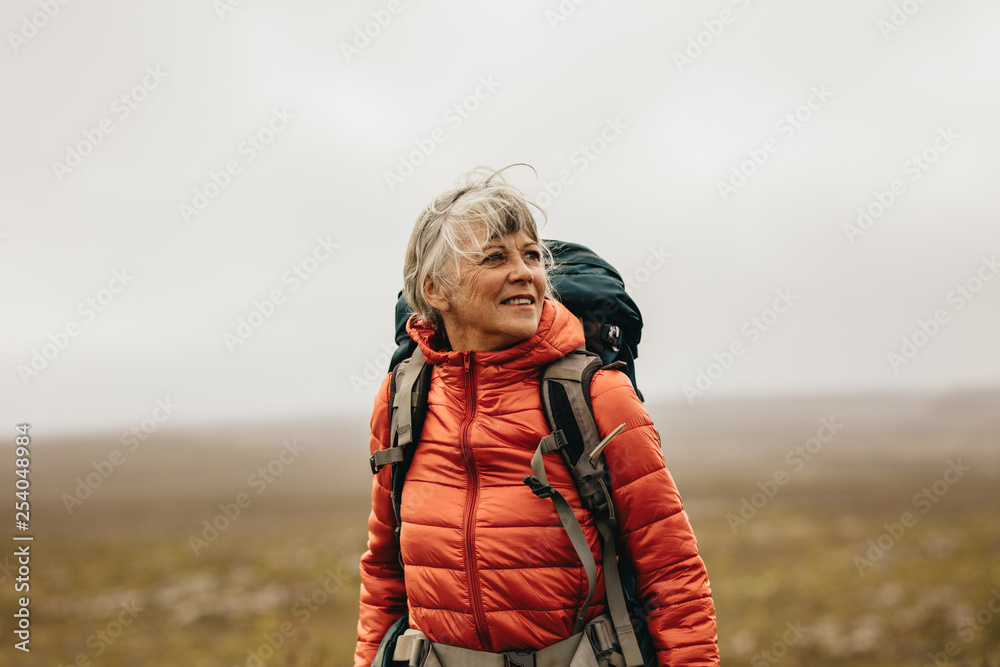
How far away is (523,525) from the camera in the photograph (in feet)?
6.52

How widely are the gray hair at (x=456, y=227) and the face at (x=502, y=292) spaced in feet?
0.12

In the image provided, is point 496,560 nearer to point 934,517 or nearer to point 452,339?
point 452,339

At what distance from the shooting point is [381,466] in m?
2.32

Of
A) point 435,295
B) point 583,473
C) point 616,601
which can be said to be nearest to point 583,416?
point 583,473

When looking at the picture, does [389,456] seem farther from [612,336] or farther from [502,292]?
[612,336]

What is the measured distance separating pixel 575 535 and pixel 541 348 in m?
0.58

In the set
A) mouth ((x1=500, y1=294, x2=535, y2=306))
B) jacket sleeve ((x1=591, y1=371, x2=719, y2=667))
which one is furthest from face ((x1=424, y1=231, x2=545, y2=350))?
jacket sleeve ((x1=591, y1=371, x2=719, y2=667))

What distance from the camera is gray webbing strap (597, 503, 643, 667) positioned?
1.93 metres

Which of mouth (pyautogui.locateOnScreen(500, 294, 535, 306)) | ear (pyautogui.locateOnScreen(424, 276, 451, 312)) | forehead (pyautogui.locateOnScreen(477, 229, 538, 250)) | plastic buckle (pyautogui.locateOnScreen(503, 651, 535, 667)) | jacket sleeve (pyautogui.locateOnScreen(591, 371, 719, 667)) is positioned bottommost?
plastic buckle (pyautogui.locateOnScreen(503, 651, 535, 667))

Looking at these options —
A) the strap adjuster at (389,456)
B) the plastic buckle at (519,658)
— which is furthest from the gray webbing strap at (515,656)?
the strap adjuster at (389,456)

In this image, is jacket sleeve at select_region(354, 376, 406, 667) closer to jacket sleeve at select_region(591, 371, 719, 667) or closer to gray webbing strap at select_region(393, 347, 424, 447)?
gray webbing strap at select_region(393, 347, 424, 447)

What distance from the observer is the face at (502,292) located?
→ 212 cm

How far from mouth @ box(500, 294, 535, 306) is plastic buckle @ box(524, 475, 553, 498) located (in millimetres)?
551

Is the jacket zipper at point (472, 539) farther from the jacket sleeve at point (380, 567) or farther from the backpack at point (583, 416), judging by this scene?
the jacket sleeve at point (380, 567)
